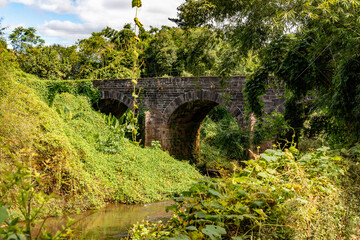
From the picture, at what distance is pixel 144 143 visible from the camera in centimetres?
1434

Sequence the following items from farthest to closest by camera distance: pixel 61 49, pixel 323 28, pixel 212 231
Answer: pixel 61 49, pixel 323 28, pixel 212 231

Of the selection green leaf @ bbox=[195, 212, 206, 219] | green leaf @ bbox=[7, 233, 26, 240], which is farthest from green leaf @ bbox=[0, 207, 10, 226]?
green leaf @ bbox=[195, 212, 206, 219]

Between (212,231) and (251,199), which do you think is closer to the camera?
(212,231)

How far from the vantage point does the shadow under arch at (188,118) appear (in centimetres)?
1296

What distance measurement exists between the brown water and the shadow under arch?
5076mm

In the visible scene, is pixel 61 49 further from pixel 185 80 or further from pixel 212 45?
pixel 212 45

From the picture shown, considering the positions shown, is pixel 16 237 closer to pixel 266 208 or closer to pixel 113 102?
pixel 266 208

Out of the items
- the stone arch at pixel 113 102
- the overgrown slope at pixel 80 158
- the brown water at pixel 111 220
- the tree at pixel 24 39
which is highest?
the tree at pixel 24 39

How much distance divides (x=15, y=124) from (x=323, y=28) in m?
5.60

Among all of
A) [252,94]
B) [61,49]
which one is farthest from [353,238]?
[61,49]

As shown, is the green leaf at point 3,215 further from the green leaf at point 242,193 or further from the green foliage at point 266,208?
the green leaf at point 242,193

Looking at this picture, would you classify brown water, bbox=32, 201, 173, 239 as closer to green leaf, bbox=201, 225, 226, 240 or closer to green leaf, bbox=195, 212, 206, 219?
green leaf, bbox=195, 212, 206, 219

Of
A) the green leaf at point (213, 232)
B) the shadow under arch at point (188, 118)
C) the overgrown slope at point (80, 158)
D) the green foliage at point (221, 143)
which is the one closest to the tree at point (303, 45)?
the green foliage at point (221, 143)

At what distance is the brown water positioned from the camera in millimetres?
6227
